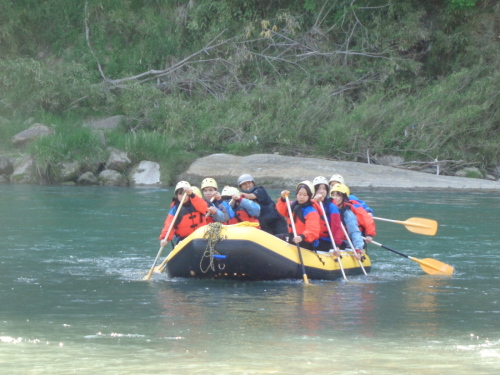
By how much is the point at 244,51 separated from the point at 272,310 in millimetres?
19088

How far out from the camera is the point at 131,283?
907 centimetres

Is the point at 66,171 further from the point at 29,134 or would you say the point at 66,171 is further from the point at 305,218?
the point at 305,218

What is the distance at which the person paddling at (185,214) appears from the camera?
9.34 meters

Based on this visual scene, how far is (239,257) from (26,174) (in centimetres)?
1444

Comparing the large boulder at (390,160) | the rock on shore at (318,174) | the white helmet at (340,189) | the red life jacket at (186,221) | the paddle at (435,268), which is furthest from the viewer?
the large boulder at (390,160)

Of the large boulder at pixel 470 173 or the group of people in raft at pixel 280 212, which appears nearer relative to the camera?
the group of people in raft at pixel 280 212

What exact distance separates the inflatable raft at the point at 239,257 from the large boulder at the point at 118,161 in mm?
13257

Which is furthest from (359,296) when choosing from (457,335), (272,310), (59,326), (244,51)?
(244,51)

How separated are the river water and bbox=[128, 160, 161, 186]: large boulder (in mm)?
8909

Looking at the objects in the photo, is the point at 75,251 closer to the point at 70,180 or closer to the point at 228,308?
the point at 228,308

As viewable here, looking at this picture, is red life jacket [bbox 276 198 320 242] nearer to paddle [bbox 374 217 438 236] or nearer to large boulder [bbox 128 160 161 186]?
paddle [bbox 374 217 438 236]

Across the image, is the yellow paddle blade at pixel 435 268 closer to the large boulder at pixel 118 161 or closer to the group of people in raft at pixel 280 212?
the group of people in raft at pixel 280 212

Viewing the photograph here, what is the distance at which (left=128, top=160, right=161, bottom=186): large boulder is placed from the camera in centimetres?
2217

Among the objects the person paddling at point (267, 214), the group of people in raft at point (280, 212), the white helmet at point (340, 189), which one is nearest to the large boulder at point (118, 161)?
the group of people in raft at point (280, 212)
